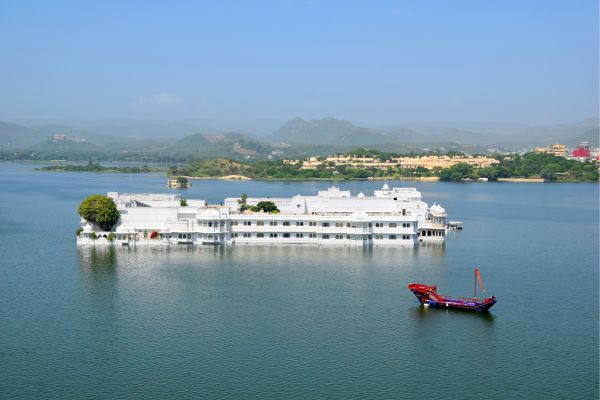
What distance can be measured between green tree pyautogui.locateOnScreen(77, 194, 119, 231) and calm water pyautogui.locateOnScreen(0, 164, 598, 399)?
83.8 inches

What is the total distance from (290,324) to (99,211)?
62.2 ft

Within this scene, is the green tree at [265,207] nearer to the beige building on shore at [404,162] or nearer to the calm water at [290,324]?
the calm water at [290,324]

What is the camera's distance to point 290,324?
25641 millimetres

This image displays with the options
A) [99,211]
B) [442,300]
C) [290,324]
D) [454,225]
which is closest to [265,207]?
[99,211]

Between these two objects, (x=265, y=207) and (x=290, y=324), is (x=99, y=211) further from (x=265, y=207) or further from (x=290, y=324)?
(x=290, y=324)

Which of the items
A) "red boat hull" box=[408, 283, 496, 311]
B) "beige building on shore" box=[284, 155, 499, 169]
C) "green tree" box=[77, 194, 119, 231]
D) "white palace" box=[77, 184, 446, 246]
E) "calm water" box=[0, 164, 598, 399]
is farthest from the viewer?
"beige building on shore" box=[284, 155, 499, 169]

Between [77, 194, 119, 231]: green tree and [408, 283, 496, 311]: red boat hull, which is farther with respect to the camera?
[77, 194, 119, 231]: green tree

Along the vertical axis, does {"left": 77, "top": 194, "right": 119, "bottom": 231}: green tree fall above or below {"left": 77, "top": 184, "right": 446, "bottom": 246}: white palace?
above

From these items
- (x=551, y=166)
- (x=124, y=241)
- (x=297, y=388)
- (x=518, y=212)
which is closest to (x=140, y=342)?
(x=297, y=388)

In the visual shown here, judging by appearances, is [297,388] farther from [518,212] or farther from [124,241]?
[518,212]

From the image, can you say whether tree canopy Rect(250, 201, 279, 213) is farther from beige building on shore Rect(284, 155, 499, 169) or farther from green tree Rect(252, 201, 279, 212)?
beige building on shore Rect(284, 155, 499, 169)

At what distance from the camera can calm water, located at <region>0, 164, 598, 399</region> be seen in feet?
68.1

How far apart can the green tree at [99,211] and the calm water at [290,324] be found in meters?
2.13

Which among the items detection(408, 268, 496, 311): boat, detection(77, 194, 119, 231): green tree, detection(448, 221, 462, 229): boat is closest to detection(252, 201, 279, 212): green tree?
detection(77, 194, 119, 231): green tree
